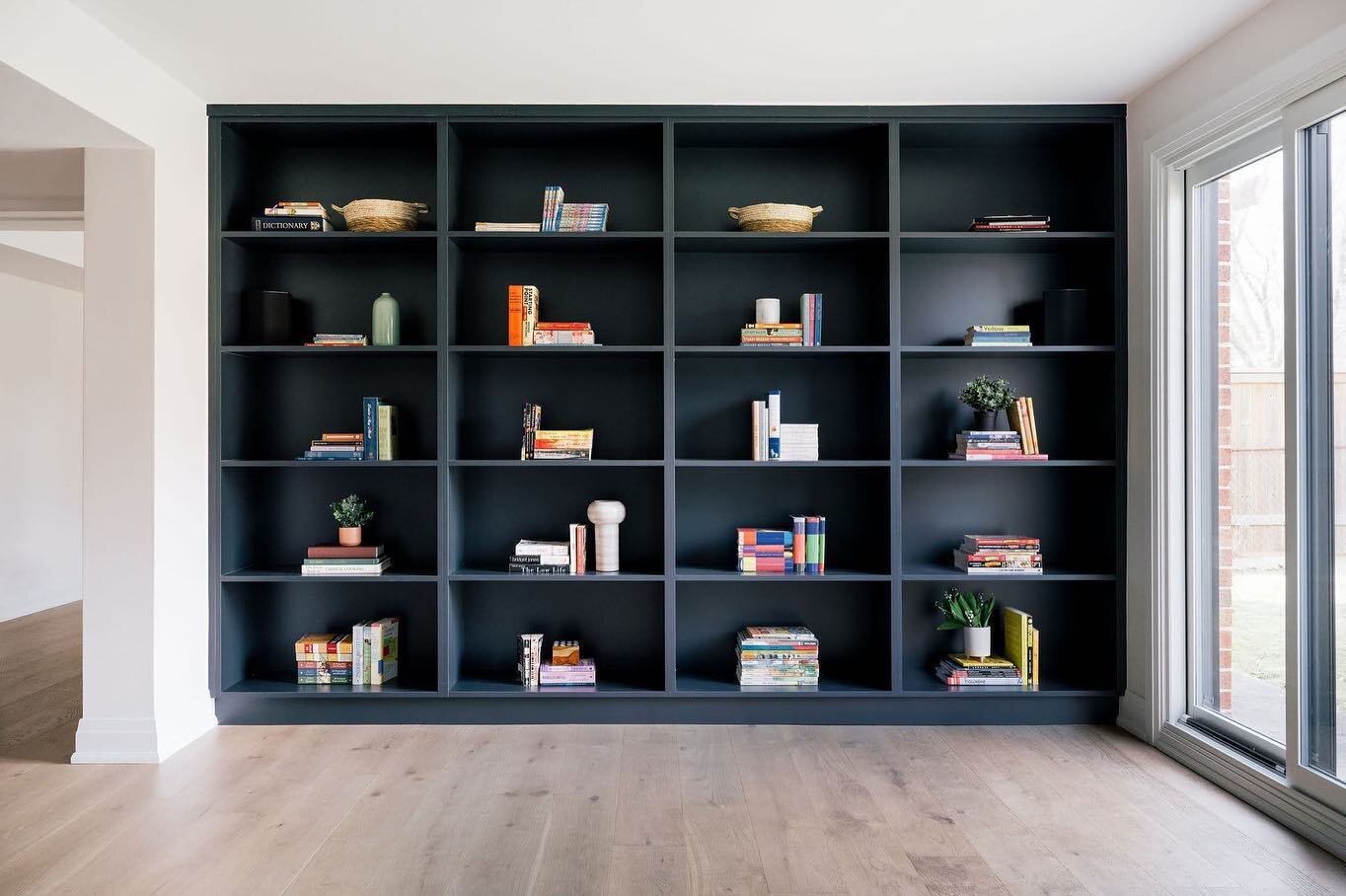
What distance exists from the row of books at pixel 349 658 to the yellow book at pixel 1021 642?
2.90 meters

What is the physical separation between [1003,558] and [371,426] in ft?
9.60

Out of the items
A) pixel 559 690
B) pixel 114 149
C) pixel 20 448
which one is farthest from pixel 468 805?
pixel 20 448

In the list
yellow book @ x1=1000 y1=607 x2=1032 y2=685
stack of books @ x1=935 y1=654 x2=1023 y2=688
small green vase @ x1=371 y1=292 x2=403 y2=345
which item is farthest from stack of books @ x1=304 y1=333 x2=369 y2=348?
yellow book @ x1=1000 y1=607 x2=1032 y2=685

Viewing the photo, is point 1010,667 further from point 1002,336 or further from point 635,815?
point 635,815

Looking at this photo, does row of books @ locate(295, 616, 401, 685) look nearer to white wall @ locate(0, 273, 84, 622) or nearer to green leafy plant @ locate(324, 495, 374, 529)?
green leafy plant @ locate(324, 495, 374, 529)

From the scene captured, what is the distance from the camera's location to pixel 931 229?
12.6 ft

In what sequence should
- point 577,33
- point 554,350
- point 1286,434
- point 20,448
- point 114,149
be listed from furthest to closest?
point 20,448 < point 554,350 < point 114,149 < point 577,33 < point 1286,434

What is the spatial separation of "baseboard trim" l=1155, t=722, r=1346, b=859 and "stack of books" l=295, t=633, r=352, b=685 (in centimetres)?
355

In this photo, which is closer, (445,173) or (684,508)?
(445,173)

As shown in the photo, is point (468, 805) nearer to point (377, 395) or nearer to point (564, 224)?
point (377, 395)

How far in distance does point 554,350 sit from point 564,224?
58 centimetres

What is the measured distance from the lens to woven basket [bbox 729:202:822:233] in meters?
3.47

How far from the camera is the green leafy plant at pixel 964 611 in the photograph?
361cm

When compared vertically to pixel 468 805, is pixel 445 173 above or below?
above
